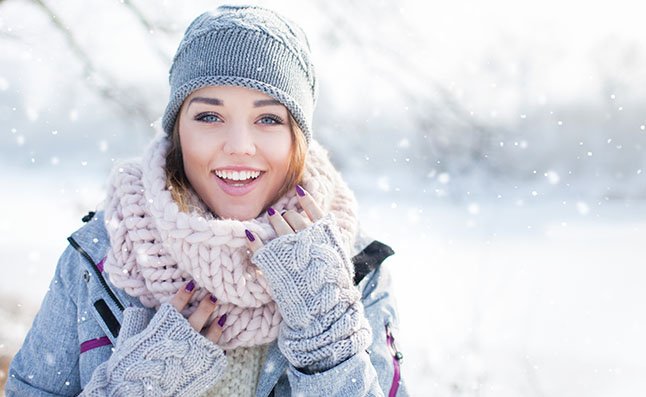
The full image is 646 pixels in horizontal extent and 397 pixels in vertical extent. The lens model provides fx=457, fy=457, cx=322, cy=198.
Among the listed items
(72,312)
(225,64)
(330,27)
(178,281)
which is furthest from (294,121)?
(330,27)

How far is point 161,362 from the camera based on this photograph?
1.15 m

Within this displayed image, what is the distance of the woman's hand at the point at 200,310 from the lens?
49.4 inches

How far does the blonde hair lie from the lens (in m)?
1.42

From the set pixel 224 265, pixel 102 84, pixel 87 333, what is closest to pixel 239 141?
pixel 224 265

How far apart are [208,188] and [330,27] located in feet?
7.08

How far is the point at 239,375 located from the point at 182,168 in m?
0.68

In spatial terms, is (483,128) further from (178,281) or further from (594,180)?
(178,281)

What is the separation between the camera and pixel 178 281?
4.36ft

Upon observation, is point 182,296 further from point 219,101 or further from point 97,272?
point 219,101

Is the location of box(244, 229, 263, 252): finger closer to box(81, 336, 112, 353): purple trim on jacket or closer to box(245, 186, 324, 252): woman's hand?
box(245, 186, 324, 252): woman's hand

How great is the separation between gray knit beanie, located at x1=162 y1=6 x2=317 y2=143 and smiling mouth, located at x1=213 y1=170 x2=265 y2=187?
0.22 m

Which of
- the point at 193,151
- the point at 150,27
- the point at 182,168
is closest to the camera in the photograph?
the point at 193,151

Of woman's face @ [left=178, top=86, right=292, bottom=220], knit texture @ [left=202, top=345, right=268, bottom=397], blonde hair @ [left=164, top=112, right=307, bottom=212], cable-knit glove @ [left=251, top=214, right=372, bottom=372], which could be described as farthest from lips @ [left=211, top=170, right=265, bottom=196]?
knit texture @ [left=202, top=345, right=268, bottom=397]

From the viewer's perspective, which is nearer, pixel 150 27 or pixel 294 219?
pixel 294 219
